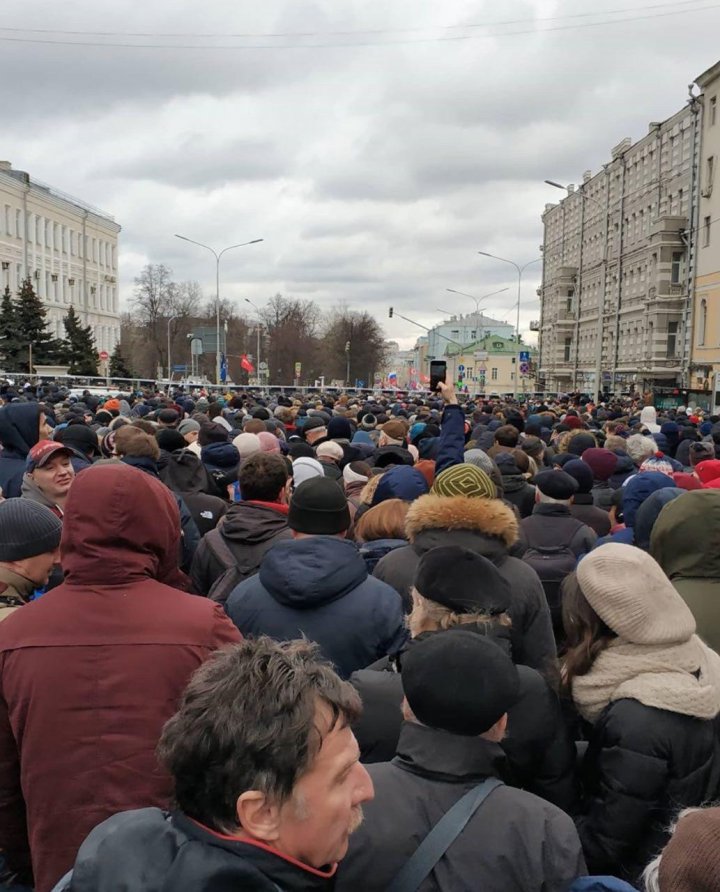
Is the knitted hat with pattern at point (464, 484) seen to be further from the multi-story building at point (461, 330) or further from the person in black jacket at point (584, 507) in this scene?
the multi-story building at point (461, 330)

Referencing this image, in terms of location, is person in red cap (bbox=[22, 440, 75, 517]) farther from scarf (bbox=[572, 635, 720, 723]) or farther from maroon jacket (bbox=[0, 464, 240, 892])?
scarf (bbox=[572, 635, 720, 723])

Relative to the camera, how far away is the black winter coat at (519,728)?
109 inches

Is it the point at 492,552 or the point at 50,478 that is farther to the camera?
the point at 50,478

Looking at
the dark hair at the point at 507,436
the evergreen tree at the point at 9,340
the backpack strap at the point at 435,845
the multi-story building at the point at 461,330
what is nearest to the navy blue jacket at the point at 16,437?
the dark hair at the point at 507,436

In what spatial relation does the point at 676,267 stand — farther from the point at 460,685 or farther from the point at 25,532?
the point at 460,685

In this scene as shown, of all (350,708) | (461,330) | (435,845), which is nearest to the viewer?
(350,708)

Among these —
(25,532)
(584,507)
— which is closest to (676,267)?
(584,507)

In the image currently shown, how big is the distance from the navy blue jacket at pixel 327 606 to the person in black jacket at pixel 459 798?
3.87 feet

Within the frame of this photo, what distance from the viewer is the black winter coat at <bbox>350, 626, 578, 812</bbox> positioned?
2.77 m

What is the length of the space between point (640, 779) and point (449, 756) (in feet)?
2.89

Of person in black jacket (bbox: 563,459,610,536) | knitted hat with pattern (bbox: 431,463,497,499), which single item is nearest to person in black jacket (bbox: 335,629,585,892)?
knitted hat with pattern (bbox: 431,463,497,499)

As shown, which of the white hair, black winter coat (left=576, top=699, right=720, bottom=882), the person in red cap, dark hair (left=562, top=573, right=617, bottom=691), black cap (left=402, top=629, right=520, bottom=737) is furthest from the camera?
the white hair

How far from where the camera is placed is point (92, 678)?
2498mm

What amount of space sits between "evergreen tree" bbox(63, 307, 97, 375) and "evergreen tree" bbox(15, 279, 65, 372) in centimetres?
235
